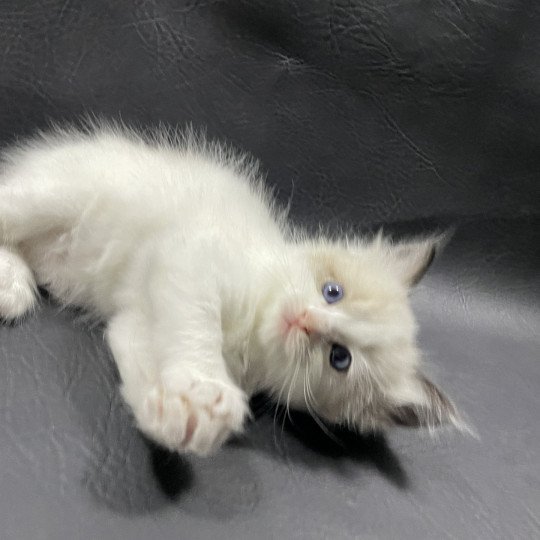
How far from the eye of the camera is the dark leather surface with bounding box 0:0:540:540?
133 cm

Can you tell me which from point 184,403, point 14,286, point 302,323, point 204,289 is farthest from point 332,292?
point 14,286

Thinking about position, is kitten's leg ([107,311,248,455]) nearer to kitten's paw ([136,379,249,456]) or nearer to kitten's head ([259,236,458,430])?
kitten's paw ([136,379,249,456])

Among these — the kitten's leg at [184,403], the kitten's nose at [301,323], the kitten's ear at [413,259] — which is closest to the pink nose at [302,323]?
the kitten's nose at [301,323]

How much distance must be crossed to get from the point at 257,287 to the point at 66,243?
1.47 feet

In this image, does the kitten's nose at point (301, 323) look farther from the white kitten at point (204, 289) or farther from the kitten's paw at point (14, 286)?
the kitten's paw at point (14, 286)

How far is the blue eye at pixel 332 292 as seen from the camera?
1311 mm

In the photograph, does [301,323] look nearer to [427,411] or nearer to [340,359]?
[340,359]

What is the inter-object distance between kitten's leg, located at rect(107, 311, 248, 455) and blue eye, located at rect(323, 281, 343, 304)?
0.80 feet

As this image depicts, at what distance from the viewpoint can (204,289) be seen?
1231 mm

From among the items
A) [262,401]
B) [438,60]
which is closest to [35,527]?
[262,401]

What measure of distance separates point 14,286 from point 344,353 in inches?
24.1

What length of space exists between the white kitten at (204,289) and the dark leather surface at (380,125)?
78 millimetres

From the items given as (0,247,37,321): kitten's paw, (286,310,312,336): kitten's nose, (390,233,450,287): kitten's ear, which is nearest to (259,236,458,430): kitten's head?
(286,310,312,336): kitten's nose

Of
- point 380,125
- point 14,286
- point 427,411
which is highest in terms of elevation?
point 380,125
